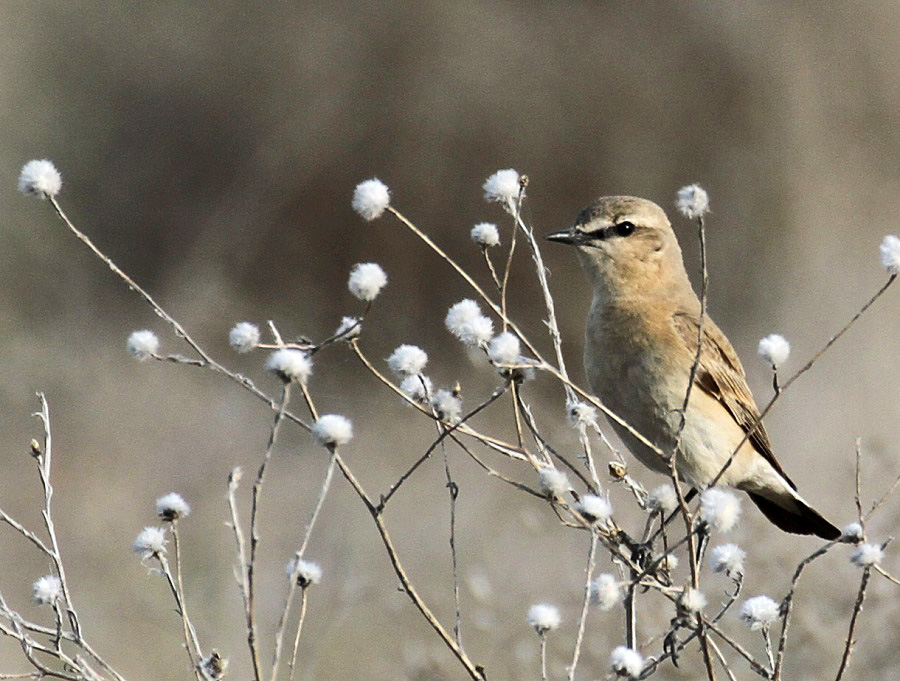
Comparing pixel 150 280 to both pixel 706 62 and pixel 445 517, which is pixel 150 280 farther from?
pixel 706 62

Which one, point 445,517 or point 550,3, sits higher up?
point 550,3

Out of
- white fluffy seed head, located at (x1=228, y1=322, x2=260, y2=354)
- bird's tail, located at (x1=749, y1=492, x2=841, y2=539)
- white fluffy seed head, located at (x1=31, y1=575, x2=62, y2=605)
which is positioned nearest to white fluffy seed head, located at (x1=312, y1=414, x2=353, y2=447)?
white fluffy seed head, located at (x1=228, y1=322, x2=260, y2=354)

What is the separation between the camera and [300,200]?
1339 centimetres

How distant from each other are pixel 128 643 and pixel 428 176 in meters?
6.91

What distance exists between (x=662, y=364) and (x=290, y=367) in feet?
6.81

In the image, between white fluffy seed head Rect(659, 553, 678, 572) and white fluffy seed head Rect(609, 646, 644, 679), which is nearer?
white fluffy seed head Rect(609, 646, 644, 679)

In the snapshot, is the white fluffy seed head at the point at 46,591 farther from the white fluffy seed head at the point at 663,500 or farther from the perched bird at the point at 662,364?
the perched bird at the point at 662,364

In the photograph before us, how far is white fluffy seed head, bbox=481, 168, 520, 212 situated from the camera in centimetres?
345

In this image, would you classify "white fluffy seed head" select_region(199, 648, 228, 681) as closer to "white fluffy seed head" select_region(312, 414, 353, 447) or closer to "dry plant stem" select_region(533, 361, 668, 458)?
"white fluffy seed head" select_region(312, 414, 353, 447)

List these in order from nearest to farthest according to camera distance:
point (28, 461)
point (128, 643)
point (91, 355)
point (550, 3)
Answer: point (128, 643)
point (28, 461)
point (91, 355)
point (550, 3)

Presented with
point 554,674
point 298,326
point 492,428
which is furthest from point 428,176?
point 554,674

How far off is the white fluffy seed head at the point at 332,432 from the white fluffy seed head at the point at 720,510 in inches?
31.0

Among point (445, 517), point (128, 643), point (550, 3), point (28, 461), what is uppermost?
point (550, 3)

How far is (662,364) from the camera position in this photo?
441cm
